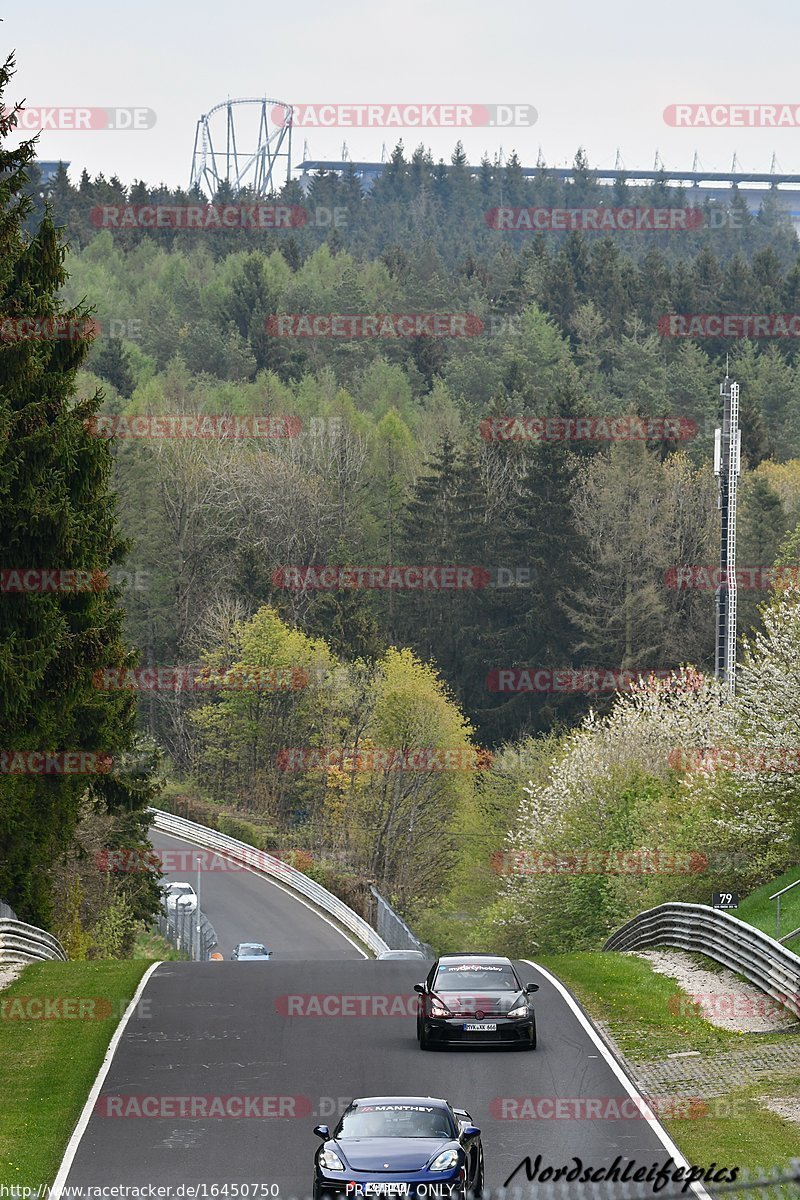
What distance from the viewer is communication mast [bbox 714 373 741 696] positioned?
50.1 m

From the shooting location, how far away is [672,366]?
397 feet

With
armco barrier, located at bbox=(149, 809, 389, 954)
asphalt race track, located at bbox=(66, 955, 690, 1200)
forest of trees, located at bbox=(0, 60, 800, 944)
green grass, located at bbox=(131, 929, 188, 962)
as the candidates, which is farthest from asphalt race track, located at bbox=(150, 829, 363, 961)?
asphalt race track, located at bbox=(66, 955, 690, 1200)

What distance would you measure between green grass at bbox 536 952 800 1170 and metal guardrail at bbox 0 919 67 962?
31.2 ft

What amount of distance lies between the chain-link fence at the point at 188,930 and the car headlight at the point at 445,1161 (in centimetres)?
3863

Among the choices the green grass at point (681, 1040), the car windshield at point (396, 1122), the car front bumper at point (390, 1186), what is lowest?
the green grass at point (681, 1040)

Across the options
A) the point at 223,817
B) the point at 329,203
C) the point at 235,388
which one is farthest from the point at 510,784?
the point at 329,203

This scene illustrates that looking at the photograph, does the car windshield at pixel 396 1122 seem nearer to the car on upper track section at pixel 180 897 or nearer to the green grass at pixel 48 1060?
the green grass at pixel 48 1060

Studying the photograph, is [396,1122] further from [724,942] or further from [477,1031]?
[724,942]

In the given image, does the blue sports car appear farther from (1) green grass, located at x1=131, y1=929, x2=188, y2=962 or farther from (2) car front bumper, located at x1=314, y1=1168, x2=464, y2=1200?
(1) green grass, located at x1=131, y1=929, x2=188, y2=962

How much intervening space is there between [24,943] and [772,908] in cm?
1416

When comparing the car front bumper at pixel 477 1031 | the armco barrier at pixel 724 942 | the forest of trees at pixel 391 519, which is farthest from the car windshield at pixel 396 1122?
the forest of trees at pixel 391 519

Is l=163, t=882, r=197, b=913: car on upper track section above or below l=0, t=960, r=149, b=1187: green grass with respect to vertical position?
below

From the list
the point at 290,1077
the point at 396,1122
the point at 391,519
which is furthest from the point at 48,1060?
the point at 391,519

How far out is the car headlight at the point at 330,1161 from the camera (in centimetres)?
1447
